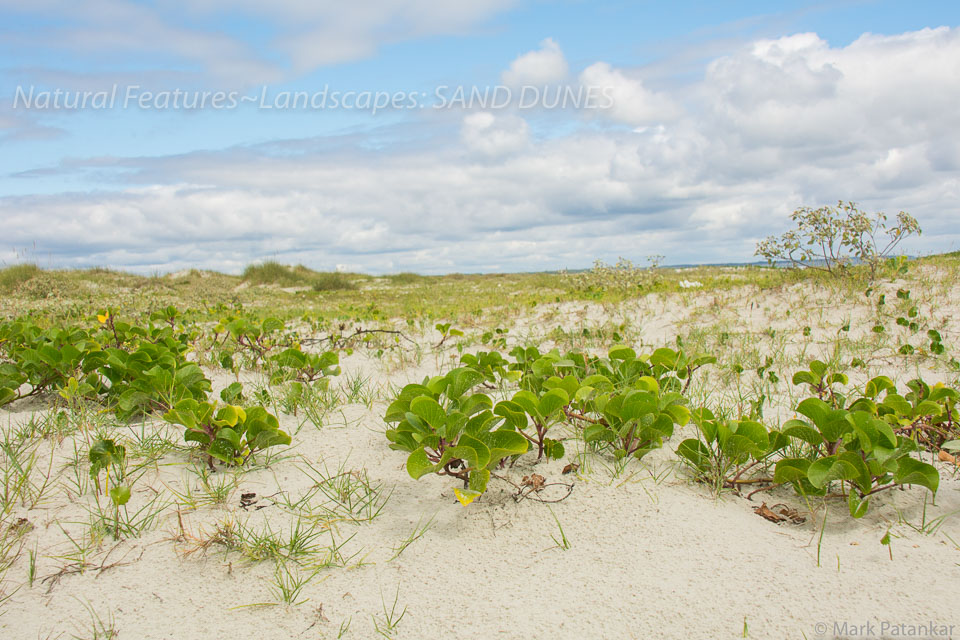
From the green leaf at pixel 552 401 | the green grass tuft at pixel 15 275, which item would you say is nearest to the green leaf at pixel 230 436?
the green leaf at pixel 552 401

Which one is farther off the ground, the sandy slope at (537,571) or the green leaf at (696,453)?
the green leaf at (696,453)

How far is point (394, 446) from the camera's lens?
2.18m

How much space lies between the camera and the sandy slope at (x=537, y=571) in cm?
153

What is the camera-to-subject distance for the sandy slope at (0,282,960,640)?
153 cm

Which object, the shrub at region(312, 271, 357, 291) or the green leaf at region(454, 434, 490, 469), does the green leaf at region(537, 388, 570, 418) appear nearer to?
the green leaf at region(454, 434, 490, 469)

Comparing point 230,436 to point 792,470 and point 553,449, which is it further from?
point 792,470

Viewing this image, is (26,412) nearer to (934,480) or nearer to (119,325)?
(119,325)

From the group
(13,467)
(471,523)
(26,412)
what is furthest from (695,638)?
(26,412)

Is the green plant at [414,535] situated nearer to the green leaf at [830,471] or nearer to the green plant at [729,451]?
the green plant at [729,451]

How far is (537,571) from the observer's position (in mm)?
1735

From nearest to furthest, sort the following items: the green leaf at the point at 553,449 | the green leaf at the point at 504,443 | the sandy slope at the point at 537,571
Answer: the sandy slope at the point at 537,571 < the green leaf at the point at 504,443 < the green leaf at the point at 553,449

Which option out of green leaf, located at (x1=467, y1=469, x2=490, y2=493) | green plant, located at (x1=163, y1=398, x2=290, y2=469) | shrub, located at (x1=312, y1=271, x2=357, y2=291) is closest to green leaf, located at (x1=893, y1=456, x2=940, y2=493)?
green leaf, located at (x1=467, y1=469, x2=490, y2=493)

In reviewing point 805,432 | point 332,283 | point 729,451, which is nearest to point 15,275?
point 332,283

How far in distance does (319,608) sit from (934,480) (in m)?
2.03
